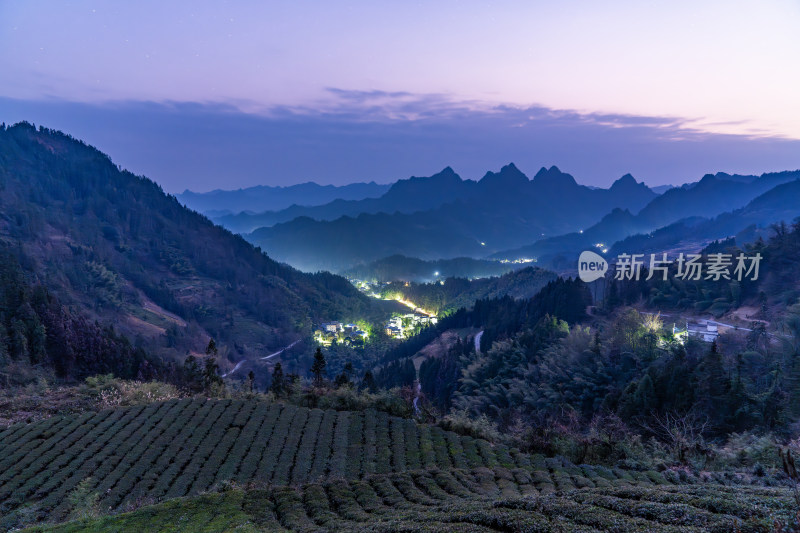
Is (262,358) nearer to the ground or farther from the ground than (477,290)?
nearer to the ground

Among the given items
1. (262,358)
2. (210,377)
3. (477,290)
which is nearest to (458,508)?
(210,377)

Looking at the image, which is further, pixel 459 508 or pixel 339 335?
pixel 339 335

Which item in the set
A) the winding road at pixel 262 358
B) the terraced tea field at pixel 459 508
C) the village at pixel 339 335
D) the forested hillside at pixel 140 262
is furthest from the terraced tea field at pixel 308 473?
the village at pixel 339 335

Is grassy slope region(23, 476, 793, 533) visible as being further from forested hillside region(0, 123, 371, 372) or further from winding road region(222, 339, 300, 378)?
forested hillside region(0, 123, 371, 372)

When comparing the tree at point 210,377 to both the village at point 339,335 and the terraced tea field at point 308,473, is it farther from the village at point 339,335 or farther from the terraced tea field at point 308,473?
the village at point 339,335

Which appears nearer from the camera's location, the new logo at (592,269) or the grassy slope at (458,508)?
the grassy slope at (458,508)

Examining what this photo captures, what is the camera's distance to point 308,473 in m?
26.9

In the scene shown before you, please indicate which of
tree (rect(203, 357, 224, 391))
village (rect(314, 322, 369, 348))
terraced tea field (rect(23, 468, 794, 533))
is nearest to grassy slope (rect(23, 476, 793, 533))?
terraced tea field (rect(23, 468, 794, 533))

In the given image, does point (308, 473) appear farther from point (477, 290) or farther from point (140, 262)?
point (140, 262)

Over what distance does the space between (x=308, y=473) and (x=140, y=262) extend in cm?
15379

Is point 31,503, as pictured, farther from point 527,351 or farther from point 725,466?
point 527,351

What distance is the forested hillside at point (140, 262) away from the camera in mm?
113062

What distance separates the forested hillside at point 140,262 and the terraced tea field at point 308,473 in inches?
2856

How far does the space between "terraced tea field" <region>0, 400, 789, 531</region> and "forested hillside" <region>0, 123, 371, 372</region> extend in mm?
72531
